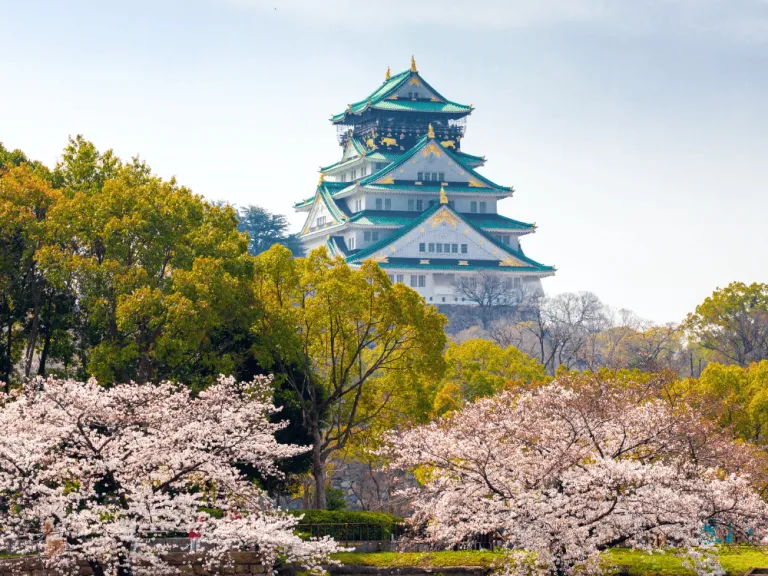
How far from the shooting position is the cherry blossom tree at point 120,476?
888 inches

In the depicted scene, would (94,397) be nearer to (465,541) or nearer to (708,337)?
(465,541)

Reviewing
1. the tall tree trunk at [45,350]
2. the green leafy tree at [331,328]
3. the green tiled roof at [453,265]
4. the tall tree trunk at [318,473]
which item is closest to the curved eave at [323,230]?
the green tiled roof at [453,265]

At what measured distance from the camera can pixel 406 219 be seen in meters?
101

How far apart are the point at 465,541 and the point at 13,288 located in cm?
1319

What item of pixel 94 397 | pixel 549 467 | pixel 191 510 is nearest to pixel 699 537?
pixel 549 467

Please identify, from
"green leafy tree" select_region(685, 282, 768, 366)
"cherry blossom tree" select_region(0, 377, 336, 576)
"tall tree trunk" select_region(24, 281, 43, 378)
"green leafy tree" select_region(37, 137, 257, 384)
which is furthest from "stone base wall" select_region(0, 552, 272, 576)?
"green leafy tree" select_region(685, 282, 768, 366)

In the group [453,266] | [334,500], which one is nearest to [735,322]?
[334,500]

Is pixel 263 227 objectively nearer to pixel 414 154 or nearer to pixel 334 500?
pixel 414 154

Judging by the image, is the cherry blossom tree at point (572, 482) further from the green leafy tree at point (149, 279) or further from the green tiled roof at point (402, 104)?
the green tiled roof at point (402, 104)

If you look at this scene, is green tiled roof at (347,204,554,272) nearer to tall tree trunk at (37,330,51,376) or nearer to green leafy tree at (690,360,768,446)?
green leafy tree at (690,360,768,446)

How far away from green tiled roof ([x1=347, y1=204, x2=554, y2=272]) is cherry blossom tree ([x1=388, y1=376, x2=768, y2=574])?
224 ft

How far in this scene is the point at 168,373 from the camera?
3291 centimetres

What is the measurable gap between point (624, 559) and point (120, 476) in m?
11.1

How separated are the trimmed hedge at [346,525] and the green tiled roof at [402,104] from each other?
74.9 meters
